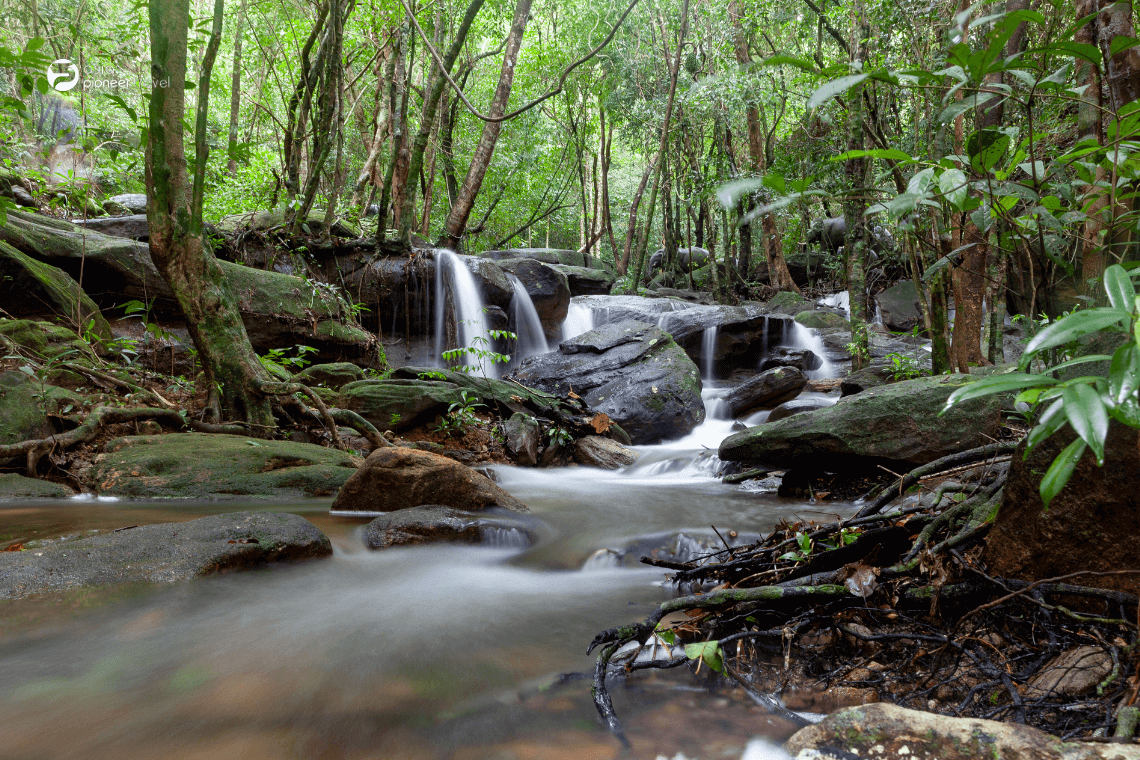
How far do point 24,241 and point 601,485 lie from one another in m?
7.20

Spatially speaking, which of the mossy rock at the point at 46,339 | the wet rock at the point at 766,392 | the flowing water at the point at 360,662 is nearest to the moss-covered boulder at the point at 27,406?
the mossy rock at the point at 46,339

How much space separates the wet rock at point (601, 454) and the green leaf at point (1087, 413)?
6.79m

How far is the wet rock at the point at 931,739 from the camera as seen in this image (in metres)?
1.27

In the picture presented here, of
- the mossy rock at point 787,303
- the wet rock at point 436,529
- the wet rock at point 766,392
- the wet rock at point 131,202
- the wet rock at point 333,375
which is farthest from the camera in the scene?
the mossy rock at point 787,303

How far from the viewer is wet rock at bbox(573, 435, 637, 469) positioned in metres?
7.59

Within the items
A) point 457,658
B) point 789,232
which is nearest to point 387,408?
point 457,658

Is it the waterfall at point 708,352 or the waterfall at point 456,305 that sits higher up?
the waterfall at point 456,305

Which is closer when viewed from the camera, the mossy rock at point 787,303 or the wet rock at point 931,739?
the wet rock at point 931,739

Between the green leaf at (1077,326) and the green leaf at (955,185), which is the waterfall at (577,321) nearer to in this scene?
the green leaf at (955,185)

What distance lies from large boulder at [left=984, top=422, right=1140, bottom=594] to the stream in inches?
36.9

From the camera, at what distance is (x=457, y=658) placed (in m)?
2.59

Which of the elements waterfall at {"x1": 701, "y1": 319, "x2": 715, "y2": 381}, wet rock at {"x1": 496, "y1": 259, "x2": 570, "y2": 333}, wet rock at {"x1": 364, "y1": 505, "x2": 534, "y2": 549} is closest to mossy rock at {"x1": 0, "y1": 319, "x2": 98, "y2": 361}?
wet rock at {"x1": 364, "y1": 505, "x2": 534, "y2": 549}

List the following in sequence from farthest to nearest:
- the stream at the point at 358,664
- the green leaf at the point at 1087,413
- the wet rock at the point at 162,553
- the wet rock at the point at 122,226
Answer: the wet rock at the point at 122,226
the wet rock at the point at 162,553
the stream at the point at 358,664
the green leaf at the point at 1087,413

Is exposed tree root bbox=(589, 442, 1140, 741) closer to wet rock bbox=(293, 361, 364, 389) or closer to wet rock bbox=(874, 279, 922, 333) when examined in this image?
wet rock bbox=(293, 361, 364, 389)
